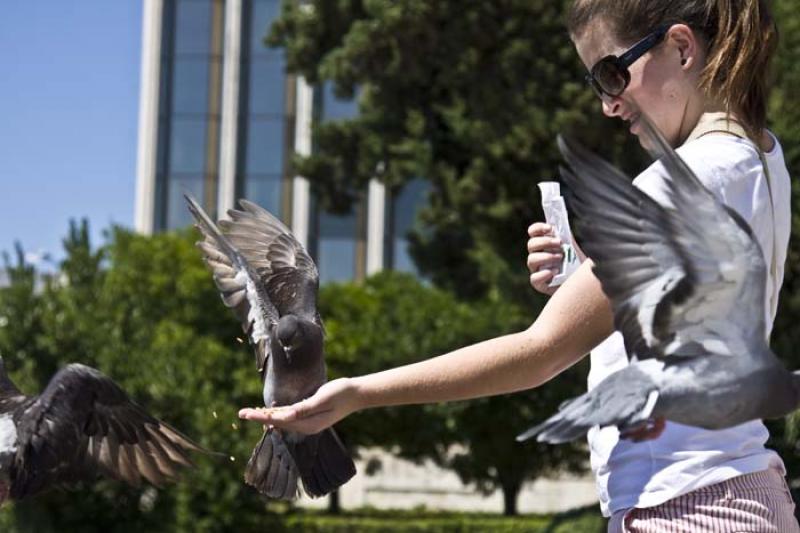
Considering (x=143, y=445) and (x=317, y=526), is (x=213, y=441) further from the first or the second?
(x=143, y=445)

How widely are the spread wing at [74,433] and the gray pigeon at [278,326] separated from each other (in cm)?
100

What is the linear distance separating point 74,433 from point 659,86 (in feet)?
9.31

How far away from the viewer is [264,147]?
37.4 m

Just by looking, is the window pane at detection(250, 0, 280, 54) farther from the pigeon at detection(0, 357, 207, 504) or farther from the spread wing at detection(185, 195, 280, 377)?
the spread wing at detection(185, 195, 280, 377)

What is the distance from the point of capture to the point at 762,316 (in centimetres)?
196

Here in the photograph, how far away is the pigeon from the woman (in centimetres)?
216

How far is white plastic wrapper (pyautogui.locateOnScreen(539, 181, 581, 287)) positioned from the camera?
2545 mm

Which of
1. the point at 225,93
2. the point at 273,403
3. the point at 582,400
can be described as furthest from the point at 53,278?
the point at 225,93

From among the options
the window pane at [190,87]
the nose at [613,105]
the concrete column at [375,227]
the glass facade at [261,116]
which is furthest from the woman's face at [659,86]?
the window pane at [190,87]

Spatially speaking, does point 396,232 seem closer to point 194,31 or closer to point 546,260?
point 194,31

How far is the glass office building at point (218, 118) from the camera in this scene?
36.8 meters

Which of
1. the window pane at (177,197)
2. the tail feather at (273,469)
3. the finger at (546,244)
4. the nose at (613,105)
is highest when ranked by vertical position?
the window pane at (177,197)

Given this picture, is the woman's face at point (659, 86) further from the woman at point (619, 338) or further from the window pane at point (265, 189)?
the window pane at point (265, 189)

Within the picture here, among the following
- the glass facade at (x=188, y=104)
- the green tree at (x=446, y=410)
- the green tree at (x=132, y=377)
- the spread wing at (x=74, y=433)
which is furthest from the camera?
the glass facade at (x=188, y=104)
